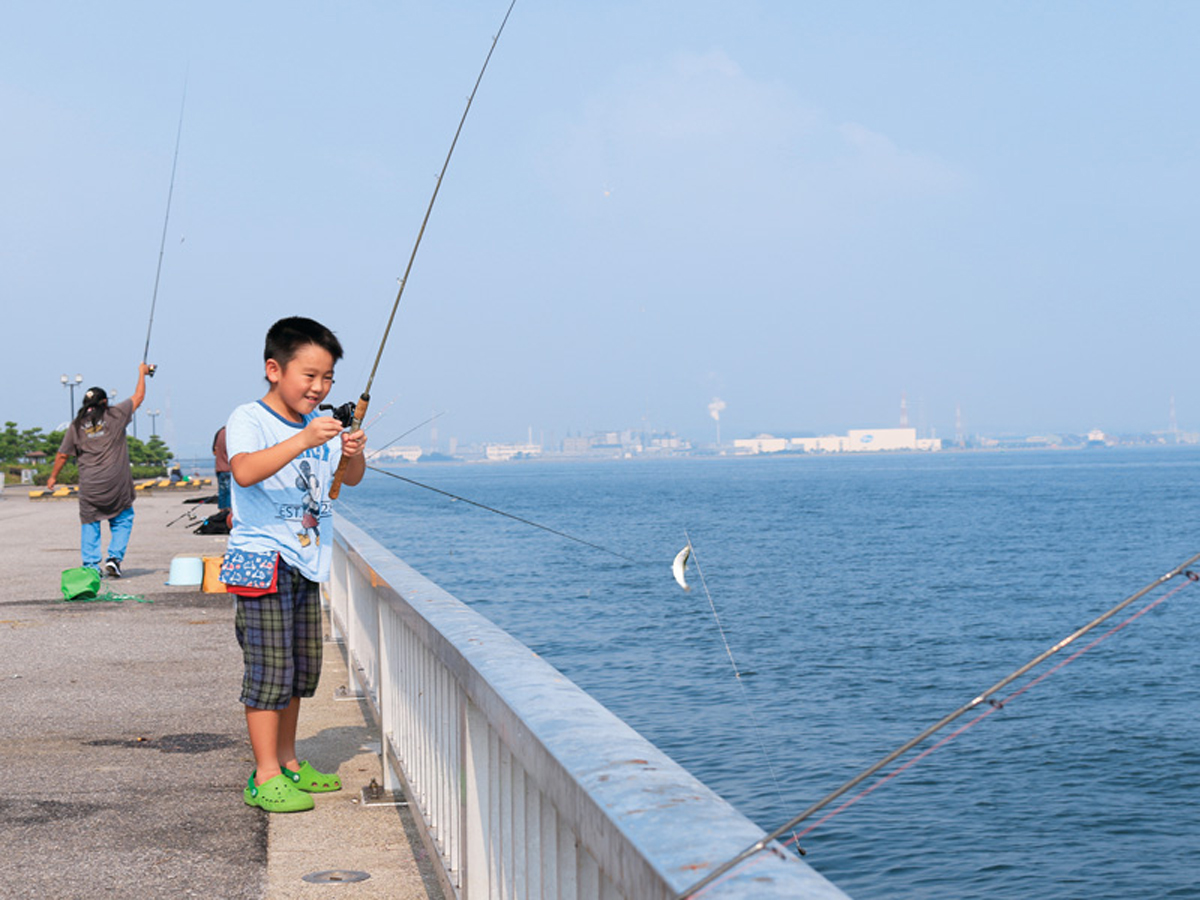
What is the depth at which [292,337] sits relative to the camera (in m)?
4.34

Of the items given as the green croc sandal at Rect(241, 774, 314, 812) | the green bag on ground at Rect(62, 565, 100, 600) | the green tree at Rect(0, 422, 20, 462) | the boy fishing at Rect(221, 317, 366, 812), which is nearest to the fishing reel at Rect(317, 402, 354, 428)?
the boy fishing at Rect(221, 317, 366, 812)

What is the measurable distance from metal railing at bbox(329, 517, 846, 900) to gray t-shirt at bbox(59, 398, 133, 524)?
8057 millimetres

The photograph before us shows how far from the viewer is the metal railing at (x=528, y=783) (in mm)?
1446

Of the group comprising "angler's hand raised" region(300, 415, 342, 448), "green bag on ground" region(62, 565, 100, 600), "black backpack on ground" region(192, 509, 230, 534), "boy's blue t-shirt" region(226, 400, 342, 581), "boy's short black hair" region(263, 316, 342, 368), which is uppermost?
"boy's short black hair" region(263, 316, 342, 368)

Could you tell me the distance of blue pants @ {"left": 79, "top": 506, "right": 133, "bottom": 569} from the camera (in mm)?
12289

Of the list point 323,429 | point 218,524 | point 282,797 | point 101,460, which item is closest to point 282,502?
point 323,429

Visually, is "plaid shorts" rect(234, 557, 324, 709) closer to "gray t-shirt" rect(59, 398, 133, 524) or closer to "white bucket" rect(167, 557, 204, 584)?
"gray t-shirt" rect(59, 398, 133, 524)

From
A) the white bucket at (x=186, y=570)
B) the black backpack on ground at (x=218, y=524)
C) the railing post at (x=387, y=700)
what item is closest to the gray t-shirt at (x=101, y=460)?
the white bucket at (x=186, y=570)

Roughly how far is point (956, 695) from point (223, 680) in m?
15.8

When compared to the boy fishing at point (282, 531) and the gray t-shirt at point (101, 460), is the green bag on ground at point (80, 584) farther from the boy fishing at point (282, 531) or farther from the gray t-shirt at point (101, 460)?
the boy fishing at point (282, 531)

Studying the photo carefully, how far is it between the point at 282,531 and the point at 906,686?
60.5 ft

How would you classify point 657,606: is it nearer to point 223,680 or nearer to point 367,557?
point 223,680

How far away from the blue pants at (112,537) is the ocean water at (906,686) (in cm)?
254

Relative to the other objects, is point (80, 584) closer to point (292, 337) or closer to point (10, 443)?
point (292, 337)
